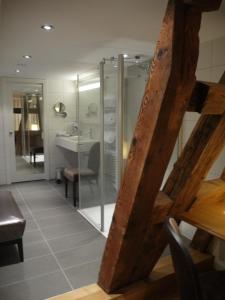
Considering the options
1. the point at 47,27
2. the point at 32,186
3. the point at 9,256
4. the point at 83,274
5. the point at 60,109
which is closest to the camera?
the point at 47,27

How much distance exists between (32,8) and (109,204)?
2.44 m

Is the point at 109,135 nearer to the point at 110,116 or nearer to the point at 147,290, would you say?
the point at 110,116

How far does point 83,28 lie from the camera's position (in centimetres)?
221

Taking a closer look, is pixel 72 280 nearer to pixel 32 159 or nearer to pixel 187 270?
pixel 187 270

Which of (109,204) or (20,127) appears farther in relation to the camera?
(20,127)

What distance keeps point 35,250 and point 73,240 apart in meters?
0.43

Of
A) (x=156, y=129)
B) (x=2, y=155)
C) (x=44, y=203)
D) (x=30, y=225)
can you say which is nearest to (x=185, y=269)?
(x=156, y=129)

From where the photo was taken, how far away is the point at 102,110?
9.89 feet

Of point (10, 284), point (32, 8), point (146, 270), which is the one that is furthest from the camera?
point (10, 284)

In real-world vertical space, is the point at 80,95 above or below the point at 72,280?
above

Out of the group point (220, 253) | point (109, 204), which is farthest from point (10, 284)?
point (220, 253)

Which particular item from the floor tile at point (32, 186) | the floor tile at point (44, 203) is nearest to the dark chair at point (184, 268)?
the floor tile at point (44, 203)

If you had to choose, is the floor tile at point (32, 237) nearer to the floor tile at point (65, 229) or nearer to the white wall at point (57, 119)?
the floor tile at point (65, 229)

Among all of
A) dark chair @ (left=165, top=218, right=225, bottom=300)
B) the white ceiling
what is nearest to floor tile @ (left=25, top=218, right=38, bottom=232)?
the white ceiling
